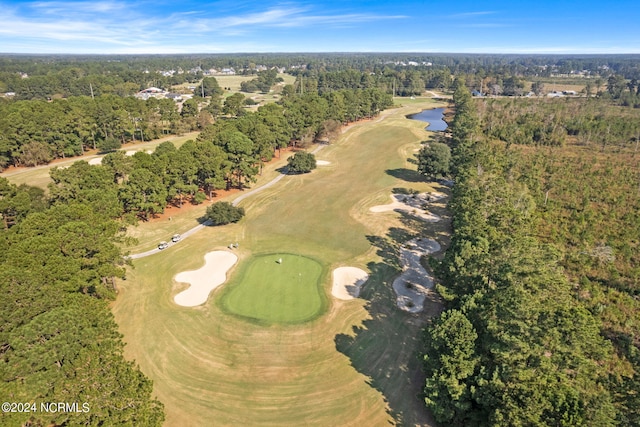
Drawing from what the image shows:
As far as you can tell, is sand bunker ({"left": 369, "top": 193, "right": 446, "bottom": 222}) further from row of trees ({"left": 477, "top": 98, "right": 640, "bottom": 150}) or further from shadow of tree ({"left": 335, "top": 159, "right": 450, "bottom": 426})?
row of trees ({"left": 477, "top": 98, "right": 640, "bottom": 150})

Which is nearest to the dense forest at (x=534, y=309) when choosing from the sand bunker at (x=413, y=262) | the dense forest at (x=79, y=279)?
the sand bunker at (x=413, y=262)

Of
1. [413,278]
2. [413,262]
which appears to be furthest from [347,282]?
[413,262]

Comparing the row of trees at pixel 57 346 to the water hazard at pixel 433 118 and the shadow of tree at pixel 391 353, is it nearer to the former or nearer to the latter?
the shadow of tree at pixel 391 353

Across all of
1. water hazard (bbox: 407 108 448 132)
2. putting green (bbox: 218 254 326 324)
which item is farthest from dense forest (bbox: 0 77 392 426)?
water hazard (bbox: 407 108 448 132)

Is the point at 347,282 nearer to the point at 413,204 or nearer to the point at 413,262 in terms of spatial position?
the point at 413,262

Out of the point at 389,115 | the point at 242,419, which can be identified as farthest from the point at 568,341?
the point at 389,115

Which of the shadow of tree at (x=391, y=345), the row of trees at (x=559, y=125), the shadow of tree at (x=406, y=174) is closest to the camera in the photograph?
the shadow of tree at (x=391, y=345)
